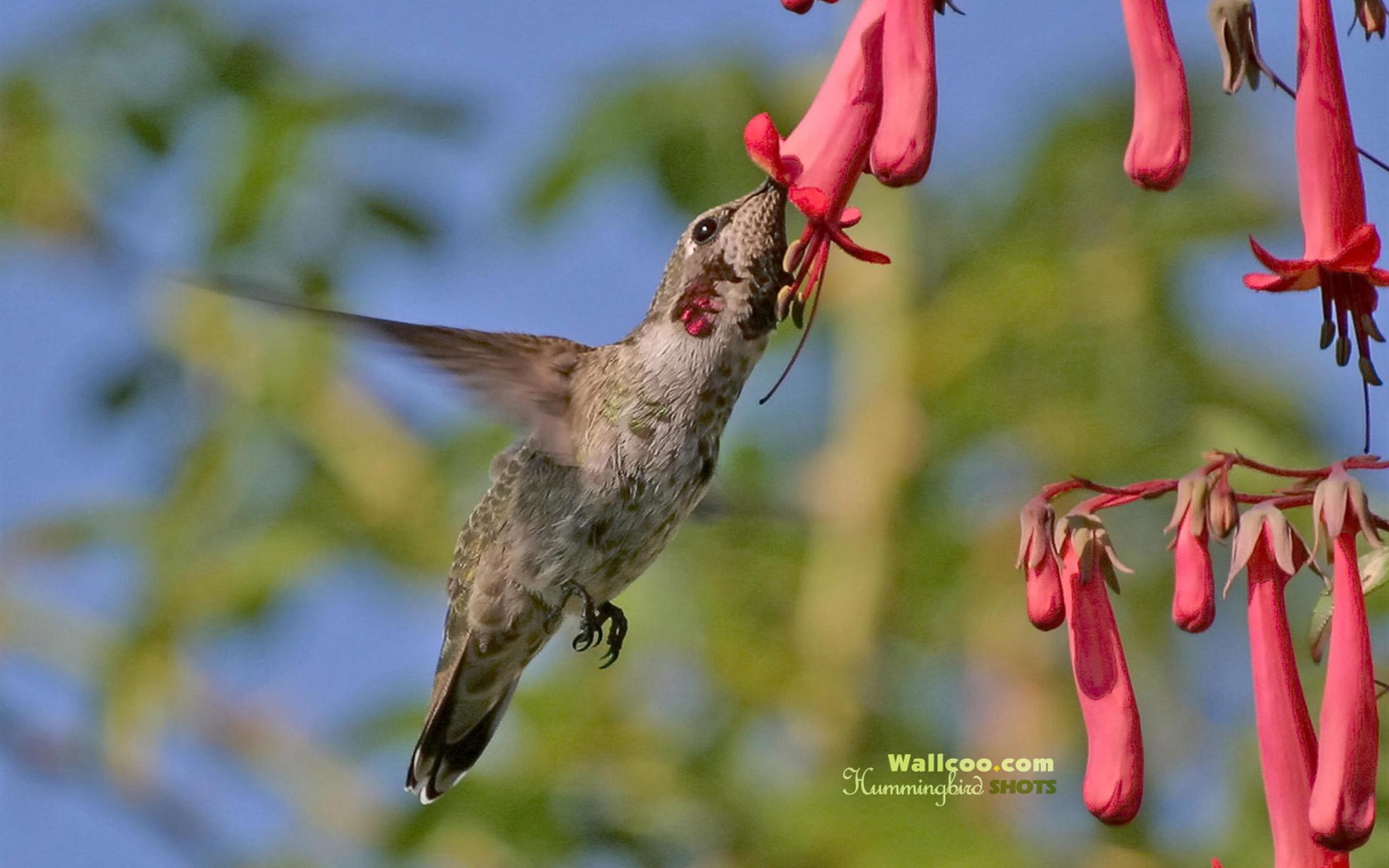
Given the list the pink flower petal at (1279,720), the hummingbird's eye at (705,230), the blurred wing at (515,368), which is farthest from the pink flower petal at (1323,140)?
the blurred wing at (515,368)

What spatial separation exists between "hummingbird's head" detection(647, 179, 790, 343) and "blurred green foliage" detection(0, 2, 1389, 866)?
41.2 inches

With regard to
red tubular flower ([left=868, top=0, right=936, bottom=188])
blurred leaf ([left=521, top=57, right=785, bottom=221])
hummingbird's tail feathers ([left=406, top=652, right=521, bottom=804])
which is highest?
blurred leaf ([left=521, top=57, right=785, bottom=221])

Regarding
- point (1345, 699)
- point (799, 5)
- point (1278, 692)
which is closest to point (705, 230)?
point (799, 5)

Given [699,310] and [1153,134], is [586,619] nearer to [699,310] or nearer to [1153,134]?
[699,310]

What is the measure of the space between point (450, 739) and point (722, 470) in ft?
4.17

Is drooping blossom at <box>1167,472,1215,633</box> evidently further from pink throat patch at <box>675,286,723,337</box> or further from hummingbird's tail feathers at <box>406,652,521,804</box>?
hummingbird's tail feathers at <box>406,652,521,804</box>

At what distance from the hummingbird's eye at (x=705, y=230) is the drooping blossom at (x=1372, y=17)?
1.18m

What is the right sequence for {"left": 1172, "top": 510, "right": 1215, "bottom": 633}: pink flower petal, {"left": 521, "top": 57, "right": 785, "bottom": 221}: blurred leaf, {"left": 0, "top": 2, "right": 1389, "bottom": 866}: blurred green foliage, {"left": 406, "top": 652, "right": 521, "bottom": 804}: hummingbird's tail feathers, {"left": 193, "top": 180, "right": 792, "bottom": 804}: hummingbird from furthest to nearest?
{"left": 521, "top": 57, "right": 785, "bottom": 221}: blurred leaf < {"left": 0, "top": 2, "right": 1389, "bottom": 866}: blurred green foliage < {"left": 406, "top": 652, "right": 521, "bottom": 804}: hummingbird's tail feathers < {"left": 193, "top": 180, "right": 792, "bottom": 804}: hummingbird < {"left": 1172, "top": 510, "right": 1215, "bottom": 633}: pink flower petal

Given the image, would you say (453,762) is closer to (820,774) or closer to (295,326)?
(820,774)

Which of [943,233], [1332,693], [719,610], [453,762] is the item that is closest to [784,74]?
[943,233]

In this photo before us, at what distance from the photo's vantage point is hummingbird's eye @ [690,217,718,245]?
2.83m

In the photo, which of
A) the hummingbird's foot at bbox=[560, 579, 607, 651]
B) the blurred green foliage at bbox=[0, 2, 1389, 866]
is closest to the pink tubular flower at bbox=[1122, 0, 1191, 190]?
the hummingbird's foot at bbox=[560, 579, 607, 651]

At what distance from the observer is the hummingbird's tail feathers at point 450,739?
324 centimetres

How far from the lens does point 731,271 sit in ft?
9.16
